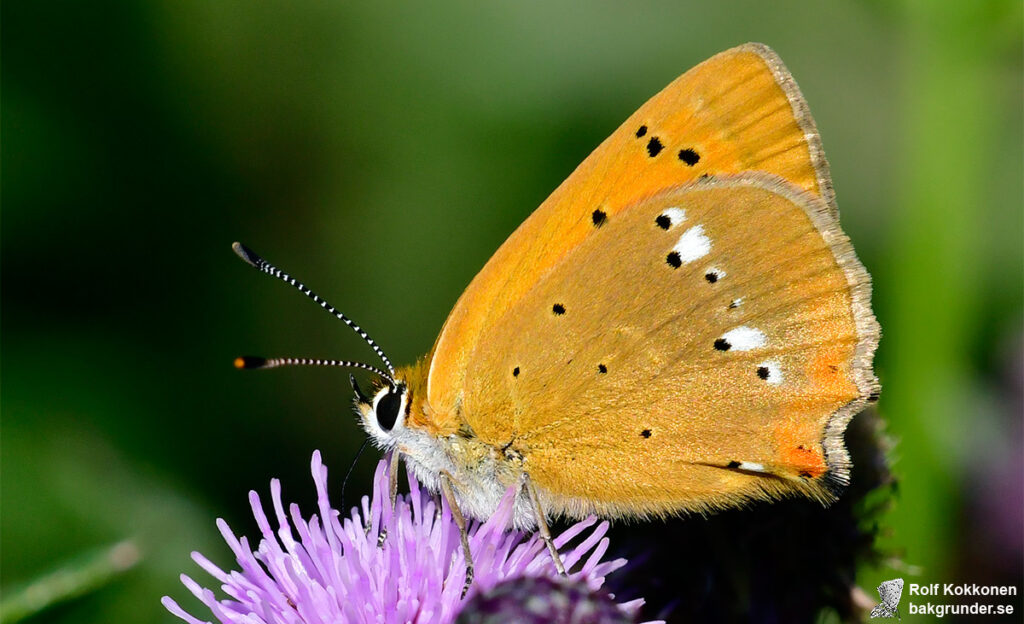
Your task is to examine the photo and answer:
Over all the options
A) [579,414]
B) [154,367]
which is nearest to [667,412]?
[579,414]

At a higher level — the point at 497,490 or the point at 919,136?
the point at 919,136

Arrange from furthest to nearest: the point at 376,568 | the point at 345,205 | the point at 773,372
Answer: the point at 345,205 → the point at 773,372 → the point at 376,568

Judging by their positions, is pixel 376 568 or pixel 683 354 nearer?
pixel 376 568

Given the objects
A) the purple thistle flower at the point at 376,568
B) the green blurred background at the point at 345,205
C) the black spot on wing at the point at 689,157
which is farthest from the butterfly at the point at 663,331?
the green blurred background at the point at 345,205

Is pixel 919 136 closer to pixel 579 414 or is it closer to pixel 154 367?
pixel 579 414

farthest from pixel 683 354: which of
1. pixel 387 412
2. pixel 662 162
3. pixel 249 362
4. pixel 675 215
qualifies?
pixel 249 362

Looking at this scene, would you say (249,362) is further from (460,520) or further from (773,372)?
(773,372)

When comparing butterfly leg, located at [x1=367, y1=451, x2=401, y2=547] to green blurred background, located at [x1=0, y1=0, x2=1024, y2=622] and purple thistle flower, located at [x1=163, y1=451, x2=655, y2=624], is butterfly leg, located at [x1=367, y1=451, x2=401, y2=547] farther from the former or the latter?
green blurred background, located at [x1=0, y1=0, x2=1024, y2=622]
